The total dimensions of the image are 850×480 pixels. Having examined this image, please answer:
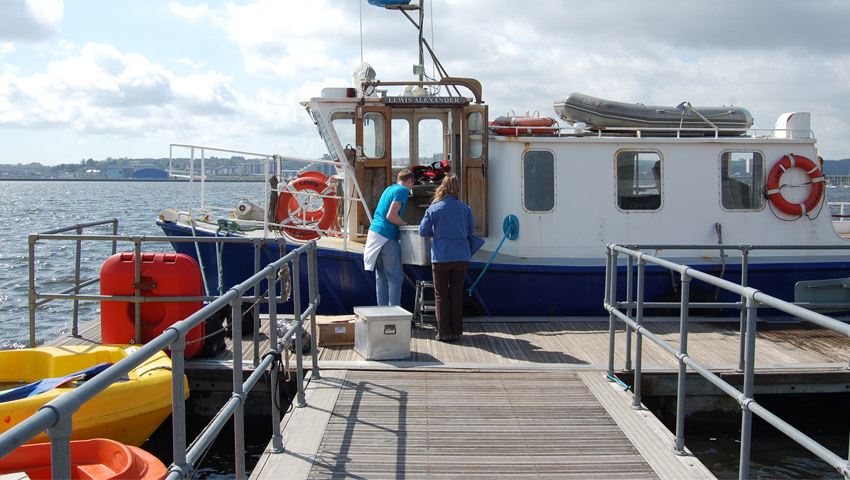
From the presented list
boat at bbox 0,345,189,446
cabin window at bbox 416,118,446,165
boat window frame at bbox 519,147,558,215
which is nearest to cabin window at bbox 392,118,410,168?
cabin window at bbox 416,118,446,165

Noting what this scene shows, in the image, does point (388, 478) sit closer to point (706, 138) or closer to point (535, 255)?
point (535, 255)

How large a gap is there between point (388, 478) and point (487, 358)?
9.66ft

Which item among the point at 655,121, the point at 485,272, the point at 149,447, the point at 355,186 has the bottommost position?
the point at 149,447

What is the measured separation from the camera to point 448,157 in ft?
34.3

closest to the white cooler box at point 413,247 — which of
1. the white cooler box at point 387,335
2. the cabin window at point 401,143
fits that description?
the white cooler box at point 387,335

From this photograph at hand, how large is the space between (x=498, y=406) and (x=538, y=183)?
431cm

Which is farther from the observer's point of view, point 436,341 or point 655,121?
point 655,121

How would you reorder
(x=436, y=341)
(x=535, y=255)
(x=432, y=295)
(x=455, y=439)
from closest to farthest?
(x=455, y=439)
(x=436, y=341)
(x=432, y=295)
(x=535, y=255)

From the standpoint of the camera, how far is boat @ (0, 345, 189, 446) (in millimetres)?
5746

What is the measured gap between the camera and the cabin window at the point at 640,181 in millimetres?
10391

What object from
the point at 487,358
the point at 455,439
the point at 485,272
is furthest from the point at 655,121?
the point at 455,439

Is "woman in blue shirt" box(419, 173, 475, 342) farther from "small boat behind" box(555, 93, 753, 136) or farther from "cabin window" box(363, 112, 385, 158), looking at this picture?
"small boat behind" box(555, 93, 753, 136)

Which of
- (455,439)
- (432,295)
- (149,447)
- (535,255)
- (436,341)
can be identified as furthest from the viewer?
(535,255)

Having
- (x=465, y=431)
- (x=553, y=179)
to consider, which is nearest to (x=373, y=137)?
(x=553, y=179)
